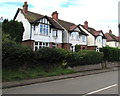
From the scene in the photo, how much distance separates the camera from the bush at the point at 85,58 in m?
23.2

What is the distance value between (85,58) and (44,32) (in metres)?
11.5

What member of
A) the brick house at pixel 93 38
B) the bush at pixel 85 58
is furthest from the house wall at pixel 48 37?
the brick house at pixel 93 38

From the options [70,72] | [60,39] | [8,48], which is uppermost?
[60,39]

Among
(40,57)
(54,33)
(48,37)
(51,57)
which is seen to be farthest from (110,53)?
(40,57)

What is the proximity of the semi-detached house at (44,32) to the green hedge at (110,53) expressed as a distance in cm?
957

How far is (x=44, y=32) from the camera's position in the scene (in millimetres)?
34094

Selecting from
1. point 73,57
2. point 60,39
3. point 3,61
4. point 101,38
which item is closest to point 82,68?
point 73,57

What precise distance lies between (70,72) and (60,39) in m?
17.8

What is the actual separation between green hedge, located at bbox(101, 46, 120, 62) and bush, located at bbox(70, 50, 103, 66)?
2.95m

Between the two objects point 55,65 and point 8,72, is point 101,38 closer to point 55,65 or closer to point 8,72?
point 55,65

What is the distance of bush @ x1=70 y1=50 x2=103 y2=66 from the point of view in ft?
76.2

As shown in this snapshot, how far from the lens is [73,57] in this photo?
22.9 meters

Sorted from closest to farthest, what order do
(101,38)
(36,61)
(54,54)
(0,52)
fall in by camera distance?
(0,52)
(36,61)
(54,54)
(101,38)

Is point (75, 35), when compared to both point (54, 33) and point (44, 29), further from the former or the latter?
point (44, 29)
